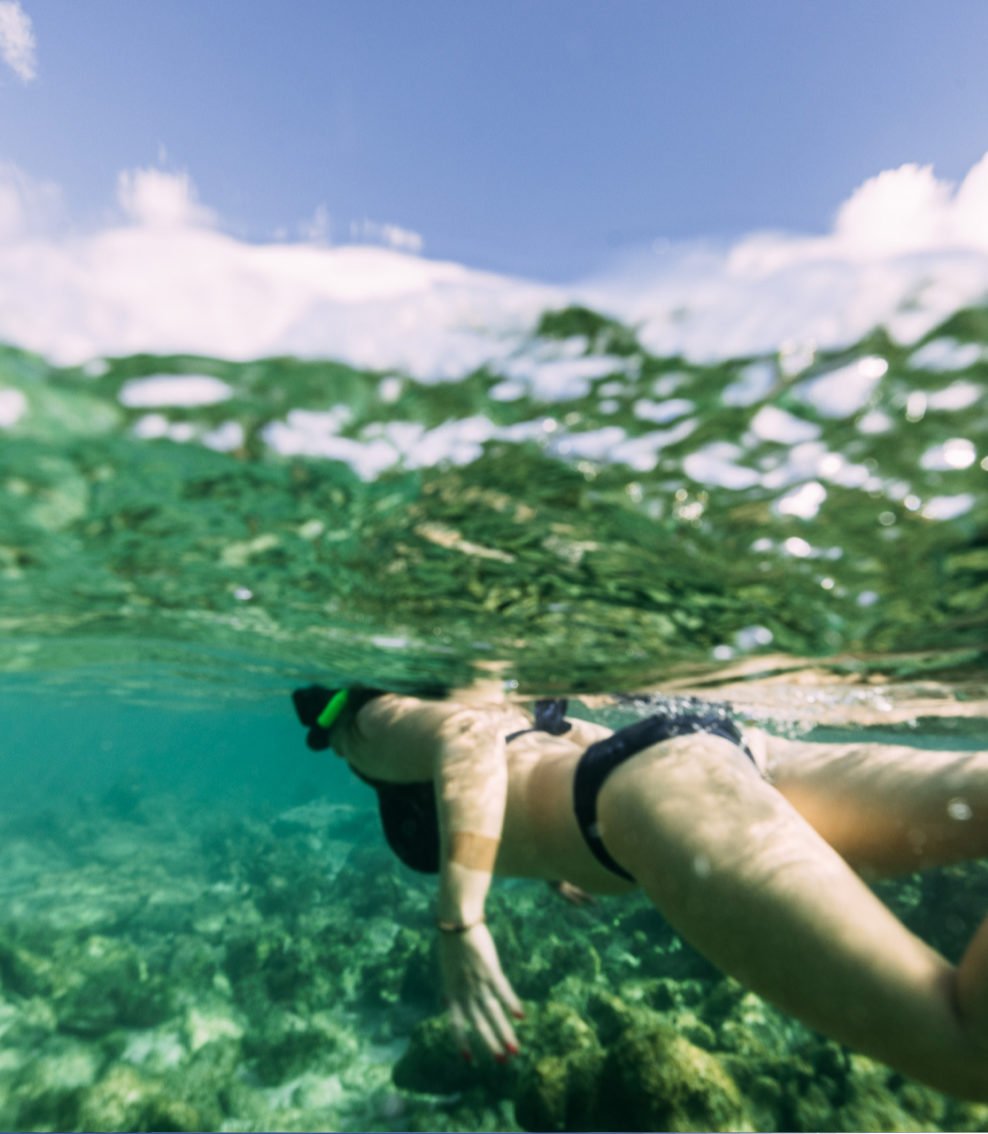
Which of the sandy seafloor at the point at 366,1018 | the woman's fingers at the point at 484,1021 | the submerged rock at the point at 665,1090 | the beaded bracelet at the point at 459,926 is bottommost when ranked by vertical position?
the sandy seafloor at the point at 366,1018

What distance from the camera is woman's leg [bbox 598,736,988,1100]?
191 centimetres

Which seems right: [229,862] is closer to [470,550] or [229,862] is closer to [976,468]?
Answer: [470,550]

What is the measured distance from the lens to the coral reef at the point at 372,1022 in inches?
281

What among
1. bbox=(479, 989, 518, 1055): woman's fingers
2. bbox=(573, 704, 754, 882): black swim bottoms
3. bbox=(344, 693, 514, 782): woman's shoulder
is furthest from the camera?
bbox=(344, 693, 514, 782): woman's shoulder

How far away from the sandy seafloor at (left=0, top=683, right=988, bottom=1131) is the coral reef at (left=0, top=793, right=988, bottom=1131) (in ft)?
0.11

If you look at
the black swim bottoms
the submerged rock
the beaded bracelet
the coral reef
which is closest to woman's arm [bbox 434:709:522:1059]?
the beaded bracelet

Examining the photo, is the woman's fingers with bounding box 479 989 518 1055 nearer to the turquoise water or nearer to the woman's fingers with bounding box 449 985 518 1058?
the woman's fingers with bounding box 449 985 518 1058

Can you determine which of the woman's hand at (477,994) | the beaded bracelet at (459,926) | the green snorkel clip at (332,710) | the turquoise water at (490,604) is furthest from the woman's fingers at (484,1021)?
the turquoise water at (490,604)

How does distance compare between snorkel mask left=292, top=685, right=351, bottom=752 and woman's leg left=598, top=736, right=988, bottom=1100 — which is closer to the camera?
woman's leg left=598, top=736, right=988, bottom=1100

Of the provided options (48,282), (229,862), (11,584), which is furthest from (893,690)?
(229,862)

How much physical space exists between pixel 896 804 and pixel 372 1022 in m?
11.4

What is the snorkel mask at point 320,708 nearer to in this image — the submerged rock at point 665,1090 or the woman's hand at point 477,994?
the woman's hand at point 477,994

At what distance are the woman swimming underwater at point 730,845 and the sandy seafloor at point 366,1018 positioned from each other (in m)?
4.72

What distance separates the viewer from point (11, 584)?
9.40m
